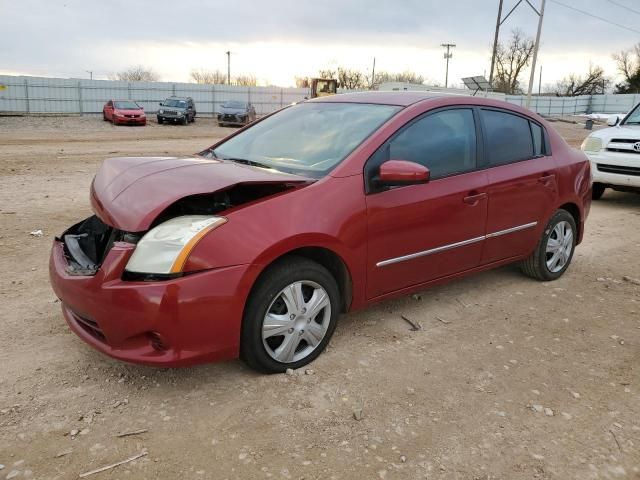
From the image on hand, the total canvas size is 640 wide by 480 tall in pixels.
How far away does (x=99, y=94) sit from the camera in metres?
33.0

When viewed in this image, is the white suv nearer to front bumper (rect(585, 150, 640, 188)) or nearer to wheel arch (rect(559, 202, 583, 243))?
front bumper (rect(585, 150, 640, 188))

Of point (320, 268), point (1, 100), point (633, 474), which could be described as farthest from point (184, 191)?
point (1, 100)

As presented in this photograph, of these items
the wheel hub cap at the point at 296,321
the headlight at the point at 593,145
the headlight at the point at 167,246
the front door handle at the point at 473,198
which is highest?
the headlight at the point at 593,145

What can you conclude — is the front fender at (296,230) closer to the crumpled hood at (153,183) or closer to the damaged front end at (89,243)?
the crumpled hood at (153,183)

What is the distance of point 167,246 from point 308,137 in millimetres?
1493

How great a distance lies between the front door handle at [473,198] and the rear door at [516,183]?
126mm

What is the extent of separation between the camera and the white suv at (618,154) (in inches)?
329

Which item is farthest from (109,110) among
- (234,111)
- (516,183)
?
(516,183)

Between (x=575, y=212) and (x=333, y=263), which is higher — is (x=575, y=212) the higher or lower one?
the higher one

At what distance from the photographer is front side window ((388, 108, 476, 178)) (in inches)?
144

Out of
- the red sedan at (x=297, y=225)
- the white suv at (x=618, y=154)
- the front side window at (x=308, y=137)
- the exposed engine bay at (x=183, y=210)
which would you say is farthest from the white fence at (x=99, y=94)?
the exposed engine bay at (x=183, y=210)

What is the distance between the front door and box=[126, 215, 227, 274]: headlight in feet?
3.58

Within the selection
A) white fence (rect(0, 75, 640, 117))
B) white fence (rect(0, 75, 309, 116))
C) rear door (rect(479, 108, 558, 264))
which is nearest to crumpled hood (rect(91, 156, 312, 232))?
rear door (rect(479, 108, 558, 264))

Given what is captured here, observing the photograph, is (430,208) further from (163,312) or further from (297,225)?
(163,312)
